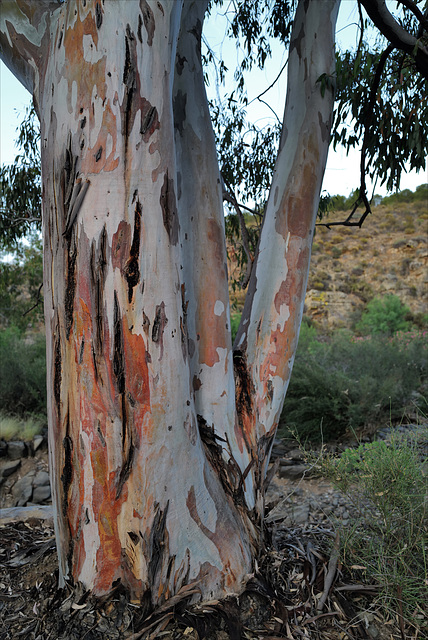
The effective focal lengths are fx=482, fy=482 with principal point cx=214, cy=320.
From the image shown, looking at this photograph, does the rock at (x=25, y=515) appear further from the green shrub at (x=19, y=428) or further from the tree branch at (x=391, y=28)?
the tree branch at (x=391, y=28)

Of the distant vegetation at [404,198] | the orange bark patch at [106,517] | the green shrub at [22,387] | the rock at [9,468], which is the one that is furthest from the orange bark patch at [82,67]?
the distant vegetation at [404,198]

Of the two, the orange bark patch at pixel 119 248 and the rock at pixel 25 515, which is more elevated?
the orange bark patch at pixel 119 248

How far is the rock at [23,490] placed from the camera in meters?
4.45

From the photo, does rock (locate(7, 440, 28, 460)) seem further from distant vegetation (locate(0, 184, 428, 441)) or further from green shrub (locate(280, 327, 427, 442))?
green shrub (locate(280, 327, 427, 442))

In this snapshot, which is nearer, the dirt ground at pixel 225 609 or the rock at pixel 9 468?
the dirt ground at pixel 225 609

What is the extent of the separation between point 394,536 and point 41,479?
11.8 ft

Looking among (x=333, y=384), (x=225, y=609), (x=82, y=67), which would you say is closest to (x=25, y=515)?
(x=225, y=609)

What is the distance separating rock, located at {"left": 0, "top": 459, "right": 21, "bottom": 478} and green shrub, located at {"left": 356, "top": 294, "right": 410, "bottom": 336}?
1109 centimetres

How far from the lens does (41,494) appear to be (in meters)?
4.47

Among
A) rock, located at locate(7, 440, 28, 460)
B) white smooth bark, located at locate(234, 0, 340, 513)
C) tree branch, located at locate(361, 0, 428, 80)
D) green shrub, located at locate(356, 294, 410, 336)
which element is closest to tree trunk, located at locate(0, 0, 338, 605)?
white smooth bark, located at locate(234, 0, 340, 513)

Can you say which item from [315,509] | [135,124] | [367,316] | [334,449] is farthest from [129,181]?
[367,316]

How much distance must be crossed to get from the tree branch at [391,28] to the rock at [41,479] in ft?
14.9

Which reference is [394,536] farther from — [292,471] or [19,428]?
[19,428]

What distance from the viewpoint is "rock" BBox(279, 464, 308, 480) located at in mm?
4566
